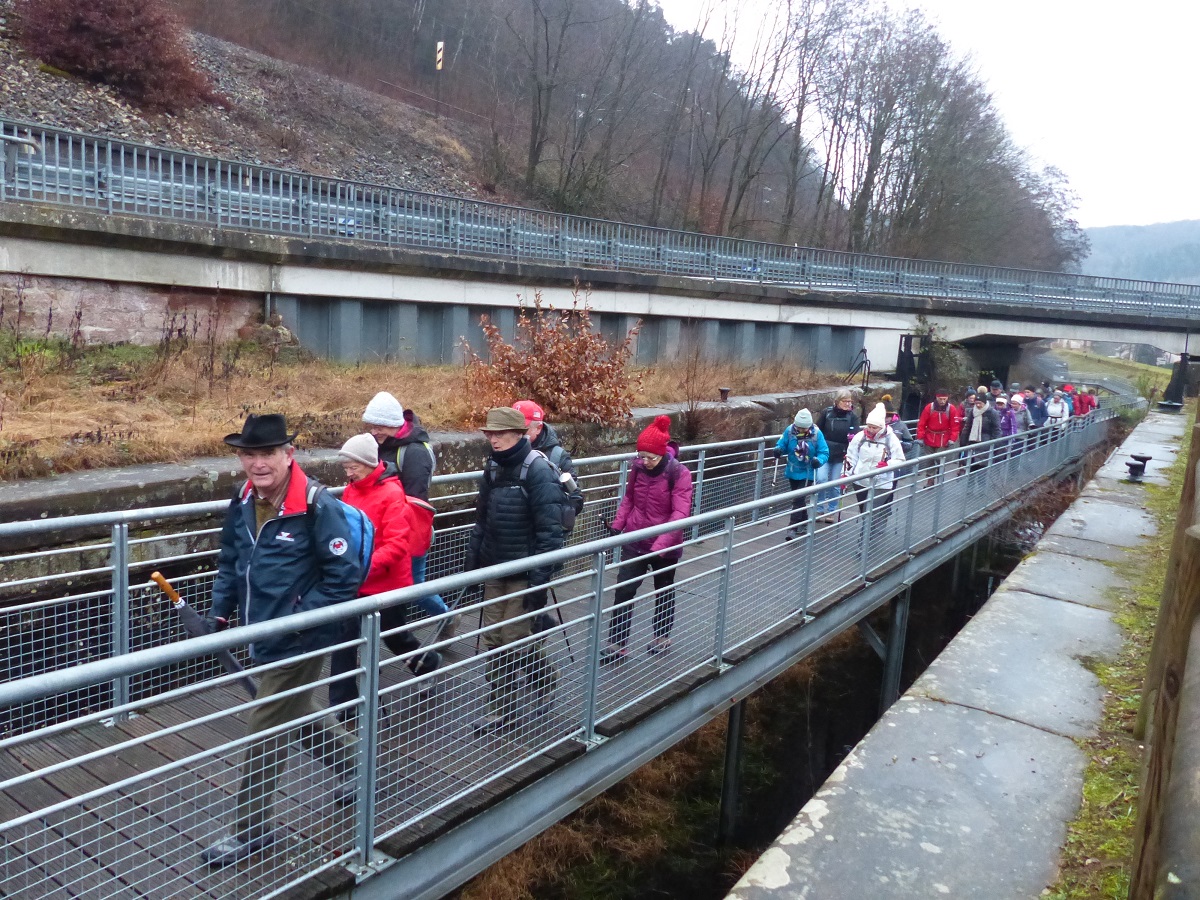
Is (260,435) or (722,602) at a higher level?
(260,435)

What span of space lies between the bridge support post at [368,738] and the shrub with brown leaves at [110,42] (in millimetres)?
25523

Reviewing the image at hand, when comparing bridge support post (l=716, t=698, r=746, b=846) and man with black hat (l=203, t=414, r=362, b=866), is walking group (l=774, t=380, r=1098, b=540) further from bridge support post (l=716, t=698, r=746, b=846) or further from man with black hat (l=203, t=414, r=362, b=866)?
man with black hat (l=203, t=414, r=362, b=866)

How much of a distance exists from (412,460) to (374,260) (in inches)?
362

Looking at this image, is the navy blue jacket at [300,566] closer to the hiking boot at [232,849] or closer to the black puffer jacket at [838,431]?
the hiking boot at [232,849]

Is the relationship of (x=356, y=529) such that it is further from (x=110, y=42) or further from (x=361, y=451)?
(x=110, y=42)

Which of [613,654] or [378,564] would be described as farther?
[613,654]

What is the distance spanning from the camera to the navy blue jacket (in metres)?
3.44

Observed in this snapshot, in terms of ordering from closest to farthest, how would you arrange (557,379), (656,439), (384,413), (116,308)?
(384,413), (656,439), (557,379), (116,308)

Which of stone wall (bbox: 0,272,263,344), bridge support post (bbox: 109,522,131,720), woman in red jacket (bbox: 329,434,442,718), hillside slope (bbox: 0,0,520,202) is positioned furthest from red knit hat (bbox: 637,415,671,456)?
hillside slope (bbox: 0,0,520,202)

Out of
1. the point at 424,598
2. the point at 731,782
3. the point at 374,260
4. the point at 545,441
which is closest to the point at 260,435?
the point at 424,598

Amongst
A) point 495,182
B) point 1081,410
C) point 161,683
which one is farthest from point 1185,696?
point 495,182

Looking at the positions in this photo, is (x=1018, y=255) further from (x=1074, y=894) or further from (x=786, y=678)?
(x=1074, y=894)

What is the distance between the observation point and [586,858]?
23.0 ft

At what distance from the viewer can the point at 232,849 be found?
10.4 feet
